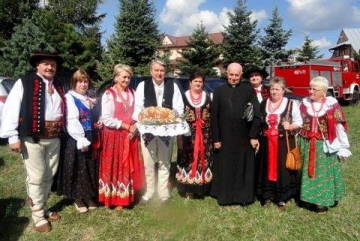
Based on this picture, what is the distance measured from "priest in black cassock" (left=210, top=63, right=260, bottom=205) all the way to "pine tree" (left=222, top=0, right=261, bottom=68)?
58.0ft

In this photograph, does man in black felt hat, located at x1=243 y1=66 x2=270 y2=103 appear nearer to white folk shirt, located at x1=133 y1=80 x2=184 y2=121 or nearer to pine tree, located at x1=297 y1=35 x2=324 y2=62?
white folk shirt, located at x1=133 y1=80 x2=184 y2=121

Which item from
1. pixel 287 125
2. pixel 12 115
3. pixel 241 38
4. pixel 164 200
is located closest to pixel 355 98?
pixel 241 38

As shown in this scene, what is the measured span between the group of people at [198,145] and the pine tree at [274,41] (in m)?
20.6

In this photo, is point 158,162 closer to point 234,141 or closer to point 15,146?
point 234,141

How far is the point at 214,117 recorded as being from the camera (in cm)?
434

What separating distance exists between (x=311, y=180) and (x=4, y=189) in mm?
4361

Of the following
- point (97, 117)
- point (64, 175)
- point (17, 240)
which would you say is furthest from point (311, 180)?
point (17, 240)

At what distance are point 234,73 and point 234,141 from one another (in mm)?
853

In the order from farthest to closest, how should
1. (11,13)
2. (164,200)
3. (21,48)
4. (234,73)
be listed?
(11,13) → (21,48) → (164,200) → (234,73)

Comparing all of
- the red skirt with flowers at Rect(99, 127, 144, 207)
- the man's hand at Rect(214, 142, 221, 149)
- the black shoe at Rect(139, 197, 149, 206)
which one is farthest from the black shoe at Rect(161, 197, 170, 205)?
the man's hand at Rect(214, 142, 221, 149)

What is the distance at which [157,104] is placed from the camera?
4199 millimetres

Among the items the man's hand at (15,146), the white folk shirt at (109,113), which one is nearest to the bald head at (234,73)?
the white folk shirt at (109,113)

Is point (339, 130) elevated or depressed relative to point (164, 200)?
elevated

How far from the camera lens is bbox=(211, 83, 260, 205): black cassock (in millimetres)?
4234
